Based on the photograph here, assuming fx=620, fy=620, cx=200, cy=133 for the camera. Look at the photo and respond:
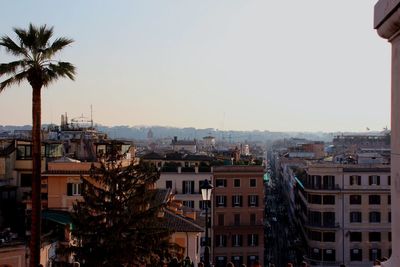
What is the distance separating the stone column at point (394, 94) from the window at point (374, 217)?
5564 centimetres

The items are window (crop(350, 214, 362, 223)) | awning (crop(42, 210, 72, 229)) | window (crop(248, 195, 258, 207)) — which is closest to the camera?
awning (crop(42, 210, 72, 229))

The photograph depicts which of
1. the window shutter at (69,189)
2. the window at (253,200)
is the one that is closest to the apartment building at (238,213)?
the window at (253,200)

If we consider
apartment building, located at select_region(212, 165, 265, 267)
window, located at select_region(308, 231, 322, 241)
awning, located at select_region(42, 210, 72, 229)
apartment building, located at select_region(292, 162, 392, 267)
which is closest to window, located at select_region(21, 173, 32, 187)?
awning, located at select_region(42, 210, 72, 229)

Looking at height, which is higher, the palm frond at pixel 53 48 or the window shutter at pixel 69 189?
the palm frond at pixel 53 48

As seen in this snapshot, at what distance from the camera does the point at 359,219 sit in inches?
2352

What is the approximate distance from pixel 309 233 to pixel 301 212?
10191 millimetres

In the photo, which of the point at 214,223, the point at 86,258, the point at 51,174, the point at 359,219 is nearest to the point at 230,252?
the point at 214,223

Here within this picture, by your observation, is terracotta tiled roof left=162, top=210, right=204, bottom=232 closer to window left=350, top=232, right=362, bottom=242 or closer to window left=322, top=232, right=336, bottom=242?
window left=322, top=232, right=336, bottom=242

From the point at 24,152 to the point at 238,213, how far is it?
84.5ft

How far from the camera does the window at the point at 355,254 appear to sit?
59438 mm

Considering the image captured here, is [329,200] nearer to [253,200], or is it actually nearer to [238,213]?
[253,200]

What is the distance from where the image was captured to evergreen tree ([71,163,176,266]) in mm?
22125

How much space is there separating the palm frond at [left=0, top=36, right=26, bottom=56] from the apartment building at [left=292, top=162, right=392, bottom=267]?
4216cm

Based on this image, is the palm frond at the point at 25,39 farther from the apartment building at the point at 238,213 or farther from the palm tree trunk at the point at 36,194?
the apartment building at the point at 238,213
